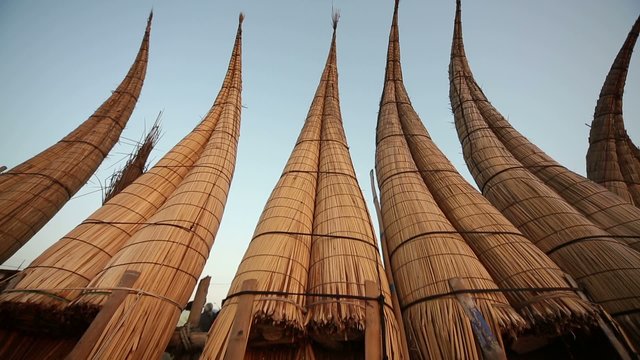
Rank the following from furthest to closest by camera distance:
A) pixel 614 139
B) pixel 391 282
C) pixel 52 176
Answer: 1. pixel 614 139
2. pixel 52 176
3. pixel 391 282

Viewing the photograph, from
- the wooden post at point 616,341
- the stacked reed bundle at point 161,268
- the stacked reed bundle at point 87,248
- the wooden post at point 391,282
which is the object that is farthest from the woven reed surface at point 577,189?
the stacked reed bundle at point 87,248

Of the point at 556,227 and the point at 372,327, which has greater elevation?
the point at 556,227

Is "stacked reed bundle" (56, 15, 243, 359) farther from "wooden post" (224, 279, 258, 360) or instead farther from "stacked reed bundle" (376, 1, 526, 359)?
"stacked reed bundle" (376, 1, 526, 359)

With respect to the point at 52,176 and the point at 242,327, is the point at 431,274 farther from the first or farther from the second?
the point at 52,176

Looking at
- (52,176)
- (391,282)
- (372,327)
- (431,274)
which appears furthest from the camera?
(52,176)

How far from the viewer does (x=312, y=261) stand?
2951 millimetres

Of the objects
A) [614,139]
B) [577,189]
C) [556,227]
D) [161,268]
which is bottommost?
[161,268]

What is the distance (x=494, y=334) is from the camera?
221cm

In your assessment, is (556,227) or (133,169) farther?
(133,169)

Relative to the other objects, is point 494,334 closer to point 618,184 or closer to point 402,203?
point 402,203

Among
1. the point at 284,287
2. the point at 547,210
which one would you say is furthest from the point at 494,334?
the point at 547,210

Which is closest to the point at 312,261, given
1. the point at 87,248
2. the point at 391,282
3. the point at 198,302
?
the point at 391,282

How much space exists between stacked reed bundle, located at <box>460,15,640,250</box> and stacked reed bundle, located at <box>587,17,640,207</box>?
2.47m

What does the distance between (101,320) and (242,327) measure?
0.95 metres
